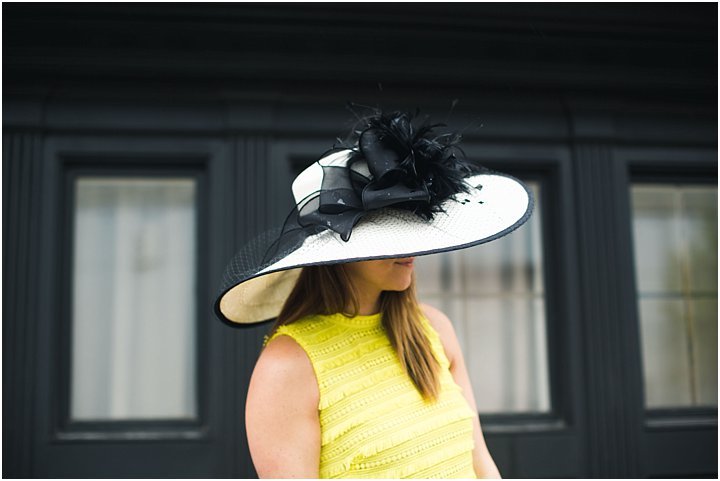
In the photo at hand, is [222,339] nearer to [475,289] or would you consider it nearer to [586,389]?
[475,289]

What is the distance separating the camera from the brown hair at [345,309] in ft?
4.74

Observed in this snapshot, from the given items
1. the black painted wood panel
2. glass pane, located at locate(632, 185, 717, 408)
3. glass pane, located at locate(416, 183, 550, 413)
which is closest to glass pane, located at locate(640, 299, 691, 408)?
glass pane, located at locate(632, 185, 717, 408)

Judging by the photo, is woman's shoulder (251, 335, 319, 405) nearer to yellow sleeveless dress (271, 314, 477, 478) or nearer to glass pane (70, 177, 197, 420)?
yellow sleeveless dress (271, 314, 477, 478)

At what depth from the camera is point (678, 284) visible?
10.8ft

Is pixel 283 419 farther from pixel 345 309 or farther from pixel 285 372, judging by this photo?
pixel 345 309

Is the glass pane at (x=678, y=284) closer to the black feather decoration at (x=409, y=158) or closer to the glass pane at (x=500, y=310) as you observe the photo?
the glass pane at (x=500, y=310)

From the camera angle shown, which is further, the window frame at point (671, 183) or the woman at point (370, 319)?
the window frame at point (671, 183)

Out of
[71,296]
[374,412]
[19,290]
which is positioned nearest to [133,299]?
[71,296]

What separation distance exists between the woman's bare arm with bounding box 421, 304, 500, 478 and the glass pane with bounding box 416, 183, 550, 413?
1446mm

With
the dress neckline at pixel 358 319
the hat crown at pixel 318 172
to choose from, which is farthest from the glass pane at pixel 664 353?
the hat crown at pixel 318 172

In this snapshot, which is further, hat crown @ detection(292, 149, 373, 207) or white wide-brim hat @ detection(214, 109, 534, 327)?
hat crown @ detection(292, 149, 373, 207)

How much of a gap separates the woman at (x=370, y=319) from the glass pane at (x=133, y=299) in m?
1.47

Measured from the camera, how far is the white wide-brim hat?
1325mm

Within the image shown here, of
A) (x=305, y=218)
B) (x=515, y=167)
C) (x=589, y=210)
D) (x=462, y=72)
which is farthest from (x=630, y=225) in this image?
(x=305, y=218)
